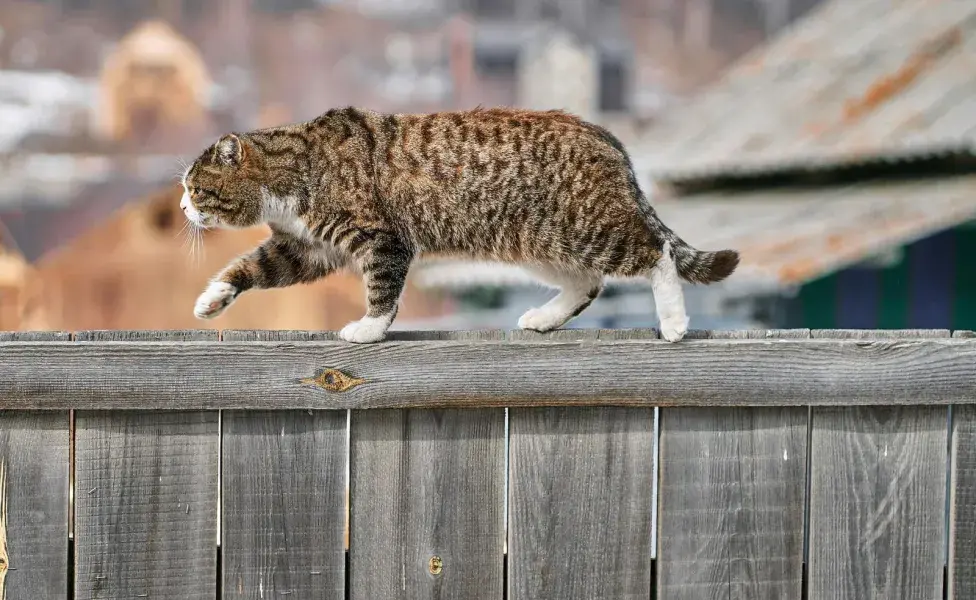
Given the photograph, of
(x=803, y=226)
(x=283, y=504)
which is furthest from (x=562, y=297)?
(x=803, y=226)

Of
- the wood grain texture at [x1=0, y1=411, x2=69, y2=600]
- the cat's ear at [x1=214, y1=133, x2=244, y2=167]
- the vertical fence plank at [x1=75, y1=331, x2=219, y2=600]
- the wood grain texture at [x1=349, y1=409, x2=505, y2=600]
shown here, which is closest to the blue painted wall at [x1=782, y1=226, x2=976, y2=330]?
the cat's ear at [x1=214, y1=133, x2=244, y2=167]

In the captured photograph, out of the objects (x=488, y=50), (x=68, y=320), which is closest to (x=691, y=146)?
(x=488, y=50)

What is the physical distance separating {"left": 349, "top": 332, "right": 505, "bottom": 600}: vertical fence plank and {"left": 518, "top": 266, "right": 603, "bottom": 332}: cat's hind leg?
2.33ft

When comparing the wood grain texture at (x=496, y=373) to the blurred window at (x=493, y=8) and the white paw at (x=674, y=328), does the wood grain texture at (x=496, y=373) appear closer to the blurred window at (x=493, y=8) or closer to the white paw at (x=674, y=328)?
the white paw at (x=674, y=328)

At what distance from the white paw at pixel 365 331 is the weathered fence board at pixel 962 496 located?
3.65 ft

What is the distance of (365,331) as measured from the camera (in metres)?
1.99

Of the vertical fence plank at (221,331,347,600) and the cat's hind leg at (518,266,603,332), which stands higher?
the cat's hind leg at (518,266,603,332)

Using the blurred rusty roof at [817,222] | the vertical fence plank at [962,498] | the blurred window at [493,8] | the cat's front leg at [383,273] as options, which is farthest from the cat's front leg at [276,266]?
the blurred window at [493,8]

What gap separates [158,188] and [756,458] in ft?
24.9

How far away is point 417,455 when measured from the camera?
1.78m

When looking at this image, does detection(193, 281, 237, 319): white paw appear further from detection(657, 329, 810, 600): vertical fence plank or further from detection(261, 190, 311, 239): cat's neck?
detection(657, 329, 810, 600): vertical fence plank

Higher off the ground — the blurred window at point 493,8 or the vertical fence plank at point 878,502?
the blurred window at point 493,8

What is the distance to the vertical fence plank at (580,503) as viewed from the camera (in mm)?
1796

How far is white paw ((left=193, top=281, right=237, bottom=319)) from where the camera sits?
2.24 meters
